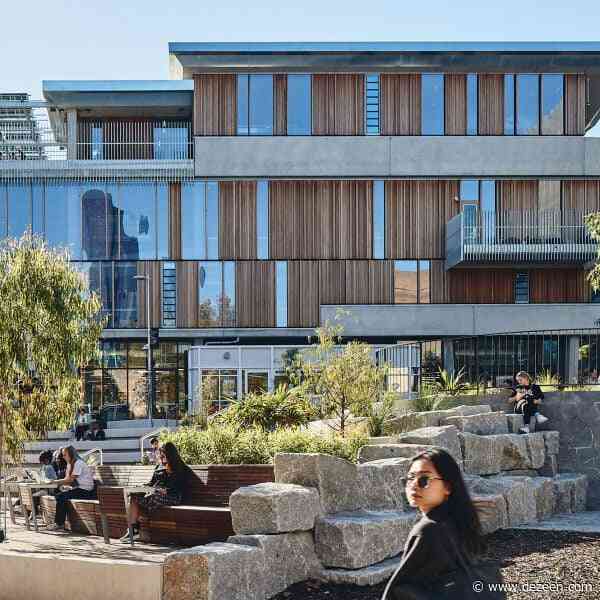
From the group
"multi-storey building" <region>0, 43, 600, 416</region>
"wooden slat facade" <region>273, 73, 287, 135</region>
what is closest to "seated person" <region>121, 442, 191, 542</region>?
"multi-storey building" <region>0, 43, 600, 416</region>

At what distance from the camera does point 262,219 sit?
3759cm

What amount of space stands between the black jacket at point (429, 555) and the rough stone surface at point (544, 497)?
9.37m

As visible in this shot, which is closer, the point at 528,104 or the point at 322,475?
the point at 322,475

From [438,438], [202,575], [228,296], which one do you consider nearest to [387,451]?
[438,438]

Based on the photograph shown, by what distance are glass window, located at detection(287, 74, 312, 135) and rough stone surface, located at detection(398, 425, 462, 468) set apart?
83.8 feet

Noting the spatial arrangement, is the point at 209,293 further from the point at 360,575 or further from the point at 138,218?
the point at 360,575

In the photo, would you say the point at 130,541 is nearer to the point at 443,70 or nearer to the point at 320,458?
the point at 320,458

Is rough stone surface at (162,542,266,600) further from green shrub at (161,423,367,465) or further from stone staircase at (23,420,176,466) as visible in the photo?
stone staircase at (23,420,176,466)

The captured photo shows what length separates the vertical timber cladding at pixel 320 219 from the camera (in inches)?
1475

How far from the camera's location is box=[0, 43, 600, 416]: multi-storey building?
121ft

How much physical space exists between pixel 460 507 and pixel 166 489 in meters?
7.45

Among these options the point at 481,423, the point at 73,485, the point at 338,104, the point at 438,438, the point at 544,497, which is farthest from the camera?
the point at 338,104

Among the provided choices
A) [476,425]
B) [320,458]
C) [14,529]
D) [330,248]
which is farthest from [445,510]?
[330,248]

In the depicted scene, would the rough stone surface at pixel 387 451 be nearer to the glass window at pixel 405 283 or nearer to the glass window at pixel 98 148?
the glass window at pixel 405 283
